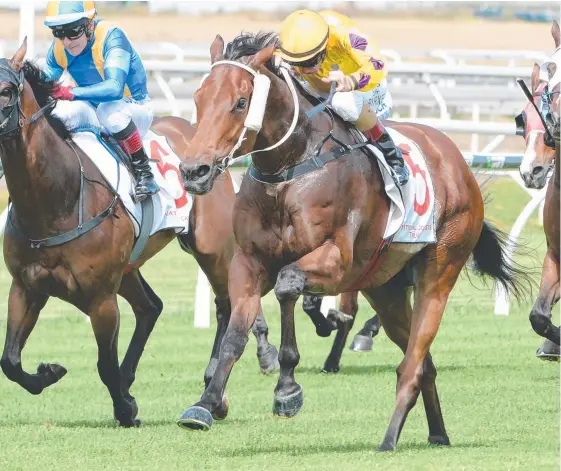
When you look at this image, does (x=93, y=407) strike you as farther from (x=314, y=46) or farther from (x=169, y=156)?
(x=314, y=46)

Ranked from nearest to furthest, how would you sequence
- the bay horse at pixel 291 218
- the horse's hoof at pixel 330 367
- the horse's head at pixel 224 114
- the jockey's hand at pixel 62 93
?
the horse's head at pixel 224 114 < the bay horse at pixel 291 218 < the jockey's hand at pixel 62 93 < the horse's hoof at pixel 330 367

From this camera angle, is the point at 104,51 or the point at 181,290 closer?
the point at 104,51

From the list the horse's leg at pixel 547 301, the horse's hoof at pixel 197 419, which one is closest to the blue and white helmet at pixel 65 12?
the horse's hoof at pixel 197 419

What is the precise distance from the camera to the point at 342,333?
9148 millimetres

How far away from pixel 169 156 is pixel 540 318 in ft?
7.45

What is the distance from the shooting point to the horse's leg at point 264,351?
29.3 ft

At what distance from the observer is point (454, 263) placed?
7004mm

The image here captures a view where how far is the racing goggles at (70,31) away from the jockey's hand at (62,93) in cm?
32

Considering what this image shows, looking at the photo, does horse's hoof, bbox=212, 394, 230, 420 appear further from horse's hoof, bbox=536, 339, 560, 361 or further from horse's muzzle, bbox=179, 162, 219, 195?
horse's hoof, bbox=536, 339, 560, 361

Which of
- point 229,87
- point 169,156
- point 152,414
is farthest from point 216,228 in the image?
point 229,87

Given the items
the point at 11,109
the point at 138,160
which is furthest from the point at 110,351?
the point at 11,109

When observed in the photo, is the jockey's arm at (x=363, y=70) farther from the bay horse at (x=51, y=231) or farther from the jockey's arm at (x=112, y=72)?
the bay horse at (x=51, y=231)

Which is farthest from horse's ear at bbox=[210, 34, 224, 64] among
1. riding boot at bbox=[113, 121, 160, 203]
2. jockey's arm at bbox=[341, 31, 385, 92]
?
riding boot at bbox=[113, 121, 160, 203]

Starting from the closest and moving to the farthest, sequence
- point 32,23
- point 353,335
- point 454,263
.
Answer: point 454,263 < point 32,23 < point 353,335
